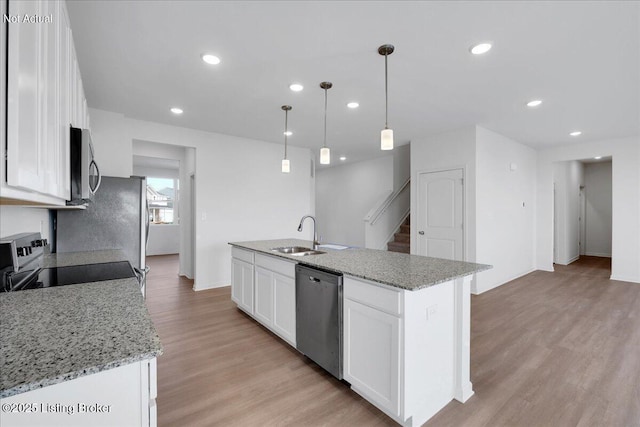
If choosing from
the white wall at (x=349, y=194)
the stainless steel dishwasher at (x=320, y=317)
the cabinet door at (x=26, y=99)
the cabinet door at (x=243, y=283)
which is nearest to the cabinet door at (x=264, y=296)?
the cabinet door at (x=243, y=283)

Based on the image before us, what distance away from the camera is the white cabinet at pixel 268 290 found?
2598 mm

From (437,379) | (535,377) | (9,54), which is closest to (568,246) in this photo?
(535,377)

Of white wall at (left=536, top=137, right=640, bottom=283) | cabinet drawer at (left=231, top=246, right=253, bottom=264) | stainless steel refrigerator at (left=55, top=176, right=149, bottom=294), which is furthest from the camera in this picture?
white wall at (left=536, top=137, right=640, bottom=283)

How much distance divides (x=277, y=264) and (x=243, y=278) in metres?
0.87

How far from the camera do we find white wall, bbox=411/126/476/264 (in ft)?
14.1

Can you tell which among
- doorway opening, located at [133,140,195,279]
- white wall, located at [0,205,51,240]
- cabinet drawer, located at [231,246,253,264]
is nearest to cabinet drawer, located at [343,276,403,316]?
cabinet drawer, located at [231,246,253,264]

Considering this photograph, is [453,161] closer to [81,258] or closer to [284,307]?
[284,307]

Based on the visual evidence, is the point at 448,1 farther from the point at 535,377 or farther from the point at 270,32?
the point at 535,377

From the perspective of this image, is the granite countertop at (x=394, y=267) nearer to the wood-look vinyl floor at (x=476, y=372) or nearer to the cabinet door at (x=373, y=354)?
the cabinet door at (x=373, y=354)

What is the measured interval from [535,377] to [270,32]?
10.7 ft

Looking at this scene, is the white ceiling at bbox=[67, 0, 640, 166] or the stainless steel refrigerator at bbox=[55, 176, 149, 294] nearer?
the white ceiling at bbox=[67, 0, 640, 166]

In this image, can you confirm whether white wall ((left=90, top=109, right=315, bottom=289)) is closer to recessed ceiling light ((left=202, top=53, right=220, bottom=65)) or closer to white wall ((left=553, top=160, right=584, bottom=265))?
recessed ceiling light ((left=202, top=53, right=220, bottom=65))

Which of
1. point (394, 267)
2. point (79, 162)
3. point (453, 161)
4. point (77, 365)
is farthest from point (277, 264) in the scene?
point (453, 161)

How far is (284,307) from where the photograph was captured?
2680 millimetres
